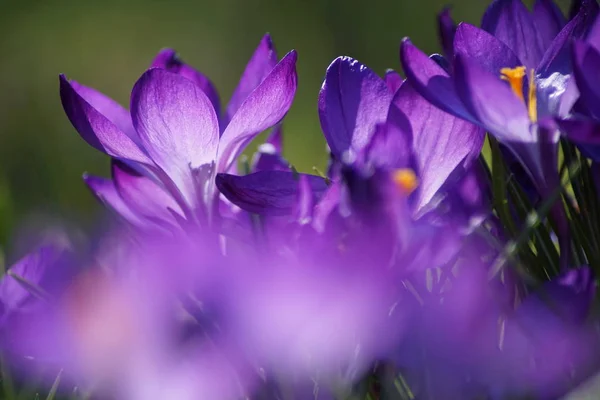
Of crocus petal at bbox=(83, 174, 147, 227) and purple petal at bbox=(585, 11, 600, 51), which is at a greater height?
purple petal at bbox=(585, 11, 600, 51)

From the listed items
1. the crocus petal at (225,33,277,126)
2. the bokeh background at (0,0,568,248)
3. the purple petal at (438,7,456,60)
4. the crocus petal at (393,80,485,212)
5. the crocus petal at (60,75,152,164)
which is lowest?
the bokeh background at (0,0,568,248)

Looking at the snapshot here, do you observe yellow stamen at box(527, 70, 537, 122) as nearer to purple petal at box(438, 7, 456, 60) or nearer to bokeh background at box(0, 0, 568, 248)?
purple petal at box(438, 7, 456, 60)

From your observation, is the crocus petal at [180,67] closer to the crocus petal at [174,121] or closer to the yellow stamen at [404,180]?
the crocus petal at [174,121]

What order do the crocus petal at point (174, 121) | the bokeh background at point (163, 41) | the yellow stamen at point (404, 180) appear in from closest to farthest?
1. the yellow stamen at point (404, 180)
2. the crocus petal at point (174, 121)
3. the bokeh background at point (163, 41)

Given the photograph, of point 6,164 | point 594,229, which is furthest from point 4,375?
point 6,164

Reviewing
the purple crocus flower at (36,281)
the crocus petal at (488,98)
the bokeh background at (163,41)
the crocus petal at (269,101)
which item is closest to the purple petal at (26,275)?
Answer: the purple crocus flower at (36,281)

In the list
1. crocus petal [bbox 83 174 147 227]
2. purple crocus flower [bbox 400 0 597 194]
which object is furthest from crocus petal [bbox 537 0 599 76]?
crocus petal [bbox 83 174 147 227]

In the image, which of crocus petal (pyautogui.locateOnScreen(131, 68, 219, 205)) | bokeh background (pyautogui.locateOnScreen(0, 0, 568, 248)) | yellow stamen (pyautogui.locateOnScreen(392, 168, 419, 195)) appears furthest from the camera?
bokeh background (pyautogui.locateOnScreen(0, 0, 568, 248))
